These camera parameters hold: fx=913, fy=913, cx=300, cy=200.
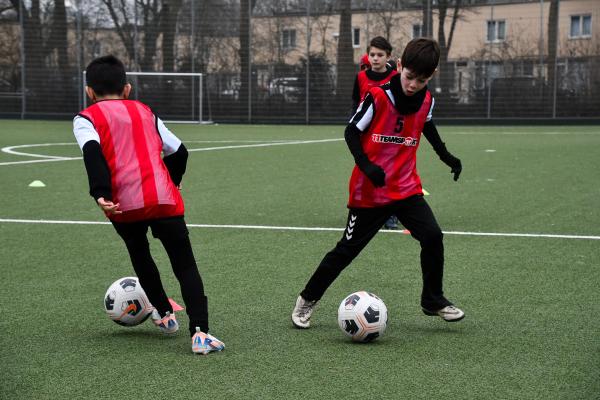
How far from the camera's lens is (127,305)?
15.6ft

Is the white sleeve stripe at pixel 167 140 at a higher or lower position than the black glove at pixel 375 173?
higher

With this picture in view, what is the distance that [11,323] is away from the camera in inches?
191

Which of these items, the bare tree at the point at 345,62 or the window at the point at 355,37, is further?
the bare tree at the point at 345,62

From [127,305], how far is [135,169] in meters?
0.88

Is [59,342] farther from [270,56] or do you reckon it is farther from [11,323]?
[270,56]

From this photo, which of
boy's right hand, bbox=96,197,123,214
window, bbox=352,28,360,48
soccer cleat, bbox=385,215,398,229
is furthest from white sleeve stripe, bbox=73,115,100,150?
window, bbox=352,28,360,48

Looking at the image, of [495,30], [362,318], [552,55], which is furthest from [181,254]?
[495,30]

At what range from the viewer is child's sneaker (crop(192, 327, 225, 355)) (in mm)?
4254

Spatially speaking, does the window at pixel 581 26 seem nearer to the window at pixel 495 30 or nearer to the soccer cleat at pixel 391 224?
the window at pixel 495 30

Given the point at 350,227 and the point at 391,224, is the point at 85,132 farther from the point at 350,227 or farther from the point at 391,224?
the point at 391,224

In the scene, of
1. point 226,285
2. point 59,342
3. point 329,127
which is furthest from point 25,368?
point 329,127

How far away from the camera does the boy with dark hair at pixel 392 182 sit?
4.66 metres

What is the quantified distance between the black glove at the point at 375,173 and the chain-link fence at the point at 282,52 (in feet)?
77.8

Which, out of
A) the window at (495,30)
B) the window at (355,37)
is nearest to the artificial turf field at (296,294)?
the window at (355,37)
